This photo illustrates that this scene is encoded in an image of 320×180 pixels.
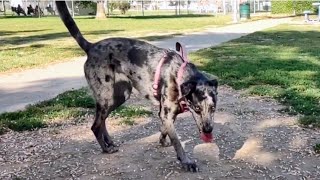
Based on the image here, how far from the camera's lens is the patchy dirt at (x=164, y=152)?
5113 mm

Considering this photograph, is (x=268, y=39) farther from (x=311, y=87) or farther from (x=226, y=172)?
(x=226, y=172)

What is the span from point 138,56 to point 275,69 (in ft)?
21.9

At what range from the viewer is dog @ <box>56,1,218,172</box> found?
186 inches

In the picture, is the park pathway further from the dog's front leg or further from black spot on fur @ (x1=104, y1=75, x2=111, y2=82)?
the dog's front leg

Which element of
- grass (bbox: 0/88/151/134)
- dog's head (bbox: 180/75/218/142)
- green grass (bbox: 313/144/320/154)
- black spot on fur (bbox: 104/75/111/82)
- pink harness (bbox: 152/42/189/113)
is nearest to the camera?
dog's head (bbox: 180/75/218/142)

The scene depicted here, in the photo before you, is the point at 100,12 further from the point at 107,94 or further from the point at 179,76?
the point at 179,76

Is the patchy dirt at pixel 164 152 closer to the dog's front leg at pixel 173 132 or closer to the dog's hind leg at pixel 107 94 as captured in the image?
the dog's front leg at pixel 173 132

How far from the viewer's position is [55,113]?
7.57 metres

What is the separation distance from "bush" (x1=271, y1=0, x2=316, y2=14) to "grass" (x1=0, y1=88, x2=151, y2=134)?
37.8 metres

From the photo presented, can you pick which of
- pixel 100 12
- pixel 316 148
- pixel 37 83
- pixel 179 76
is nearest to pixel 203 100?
pixel 179 76

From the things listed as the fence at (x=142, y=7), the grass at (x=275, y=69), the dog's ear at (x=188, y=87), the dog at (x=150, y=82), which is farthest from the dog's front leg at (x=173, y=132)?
the fence at (x=142, y=7)

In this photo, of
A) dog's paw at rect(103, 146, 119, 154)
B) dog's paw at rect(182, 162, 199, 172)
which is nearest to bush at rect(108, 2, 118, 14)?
dog's paw at rect(103, 146, 119, 154)

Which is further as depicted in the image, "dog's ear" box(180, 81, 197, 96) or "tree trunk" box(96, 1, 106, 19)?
"tree trunk" box(96, 1, 106, 19)

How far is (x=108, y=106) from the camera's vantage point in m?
5.56
